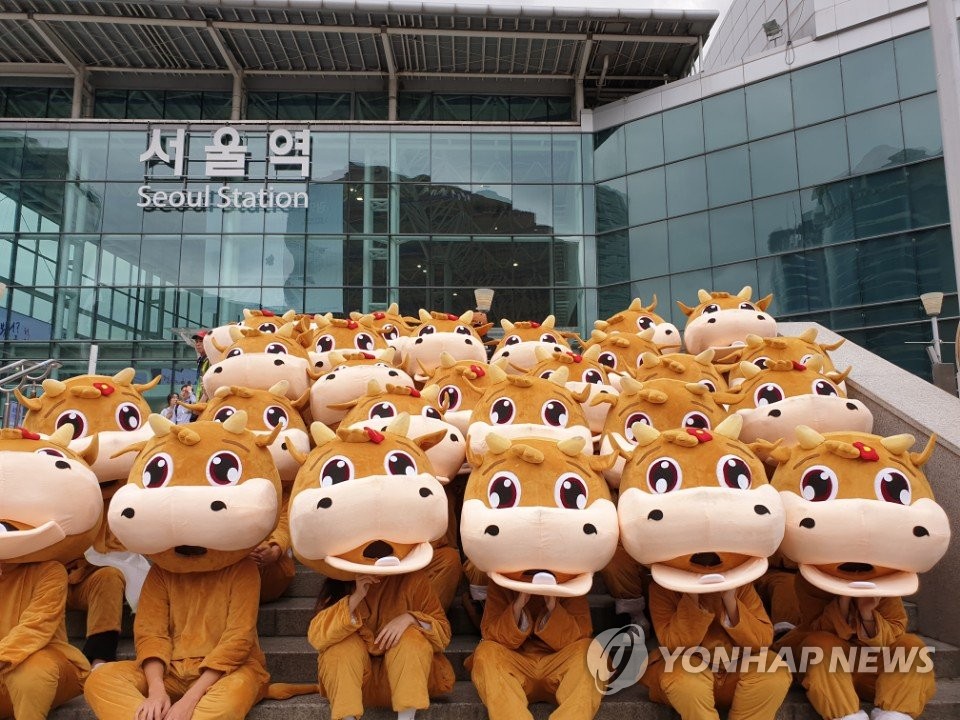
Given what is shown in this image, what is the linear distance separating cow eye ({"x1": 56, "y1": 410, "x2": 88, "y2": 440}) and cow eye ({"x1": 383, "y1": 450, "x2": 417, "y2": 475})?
8.58 feet

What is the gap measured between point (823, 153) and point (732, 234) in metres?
3.01

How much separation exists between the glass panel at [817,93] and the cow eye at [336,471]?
1952 cm

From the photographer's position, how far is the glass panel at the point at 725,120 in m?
20.2

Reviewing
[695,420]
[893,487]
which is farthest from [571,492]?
[893,487]

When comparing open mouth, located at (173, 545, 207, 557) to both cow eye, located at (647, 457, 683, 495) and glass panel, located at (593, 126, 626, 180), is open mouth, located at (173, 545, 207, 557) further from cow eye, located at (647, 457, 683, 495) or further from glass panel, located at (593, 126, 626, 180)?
glass panel, located at (593, 126, 626, 180)

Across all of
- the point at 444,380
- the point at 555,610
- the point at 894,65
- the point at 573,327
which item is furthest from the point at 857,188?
the point at 555,610

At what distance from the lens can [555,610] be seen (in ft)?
12.7

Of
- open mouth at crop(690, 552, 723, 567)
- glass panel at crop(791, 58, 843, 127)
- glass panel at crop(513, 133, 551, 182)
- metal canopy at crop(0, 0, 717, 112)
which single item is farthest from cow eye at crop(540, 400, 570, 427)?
glass panel at crop(513, 133, 551, 182)

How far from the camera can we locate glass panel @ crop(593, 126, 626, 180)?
22.0 metres

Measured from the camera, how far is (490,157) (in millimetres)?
22406

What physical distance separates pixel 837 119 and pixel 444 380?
1752cm

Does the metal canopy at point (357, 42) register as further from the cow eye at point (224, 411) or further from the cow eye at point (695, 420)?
the cow eye at point (695, 420)

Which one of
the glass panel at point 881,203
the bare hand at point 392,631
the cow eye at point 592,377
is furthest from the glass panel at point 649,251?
the bare hand at point 392,631

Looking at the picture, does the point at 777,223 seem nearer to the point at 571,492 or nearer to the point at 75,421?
the point at 571,492
